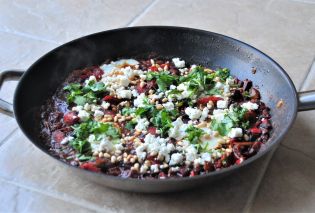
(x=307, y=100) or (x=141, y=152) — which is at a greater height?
(x=307, y=100)

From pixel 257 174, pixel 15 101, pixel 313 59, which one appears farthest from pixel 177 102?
pixel 313 59

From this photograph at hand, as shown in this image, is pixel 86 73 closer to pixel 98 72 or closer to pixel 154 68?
pixel 98 72

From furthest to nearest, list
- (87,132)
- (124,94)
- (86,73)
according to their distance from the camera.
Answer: (86,73), (124,94), (87,132)

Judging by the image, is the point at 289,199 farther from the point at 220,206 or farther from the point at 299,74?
the point at 299,74

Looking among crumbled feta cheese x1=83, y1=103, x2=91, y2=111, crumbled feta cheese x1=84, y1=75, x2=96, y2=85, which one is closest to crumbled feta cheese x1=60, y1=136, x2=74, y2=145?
crumbled feta cheese x1=83, y1=103, x2=91, y2=111

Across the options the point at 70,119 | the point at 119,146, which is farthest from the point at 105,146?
the point at 70,119

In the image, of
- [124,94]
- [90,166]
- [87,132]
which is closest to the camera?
[90,166]

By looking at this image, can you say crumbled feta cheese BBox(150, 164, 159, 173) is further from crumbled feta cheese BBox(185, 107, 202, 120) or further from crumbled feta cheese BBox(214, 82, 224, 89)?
crumbled feta cheese BBox(214, 82, 224, 89)
